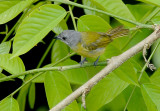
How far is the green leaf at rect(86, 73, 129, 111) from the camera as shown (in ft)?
4.90

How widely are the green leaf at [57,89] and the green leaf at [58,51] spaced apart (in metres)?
0.54

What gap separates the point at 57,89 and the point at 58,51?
0.62 metres

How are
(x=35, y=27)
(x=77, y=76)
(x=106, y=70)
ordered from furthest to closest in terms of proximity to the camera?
(x=77, y=76), (x=35, y=27), (x=106, y=70)

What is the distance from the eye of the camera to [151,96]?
1.42 m

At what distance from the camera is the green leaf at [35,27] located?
1341 millimetres

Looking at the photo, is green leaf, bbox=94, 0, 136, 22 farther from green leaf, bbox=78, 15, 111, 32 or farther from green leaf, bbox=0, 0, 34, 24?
green leaf, bbox=0, 0, 34, 24

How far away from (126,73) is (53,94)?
1.09 feet

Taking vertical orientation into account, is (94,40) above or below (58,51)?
above

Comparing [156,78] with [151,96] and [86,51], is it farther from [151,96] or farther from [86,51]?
[86,51]

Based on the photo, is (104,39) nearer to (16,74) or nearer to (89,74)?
(89,74)

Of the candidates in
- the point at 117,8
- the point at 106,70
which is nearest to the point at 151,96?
the point at 106,70

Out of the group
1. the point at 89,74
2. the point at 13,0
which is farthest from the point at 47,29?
the point at 89,74

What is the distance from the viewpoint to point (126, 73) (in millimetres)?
1459

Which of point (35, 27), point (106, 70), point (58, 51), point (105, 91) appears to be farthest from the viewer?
point (58, 51)
